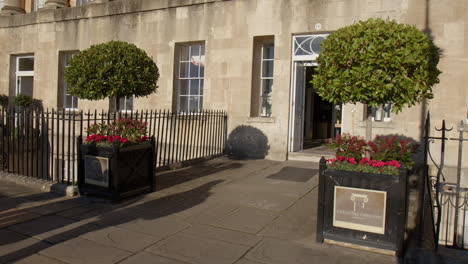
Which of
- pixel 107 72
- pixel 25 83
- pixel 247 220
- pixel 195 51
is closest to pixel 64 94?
pixel 25 83

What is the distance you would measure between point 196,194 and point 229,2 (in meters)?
6.99

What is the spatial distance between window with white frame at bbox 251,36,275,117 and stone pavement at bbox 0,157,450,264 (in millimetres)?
4141

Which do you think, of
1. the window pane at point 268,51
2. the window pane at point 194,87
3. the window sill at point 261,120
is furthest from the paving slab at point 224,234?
the window pane at point 194,87

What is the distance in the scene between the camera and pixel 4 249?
4242mm

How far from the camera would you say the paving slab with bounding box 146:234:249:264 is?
13.4 feet

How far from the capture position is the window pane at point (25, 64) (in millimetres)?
17484

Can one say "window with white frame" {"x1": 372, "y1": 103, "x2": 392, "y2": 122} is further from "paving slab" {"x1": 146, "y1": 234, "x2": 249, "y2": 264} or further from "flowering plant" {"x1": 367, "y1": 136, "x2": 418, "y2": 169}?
"paving slab" {"x1": 146, "y1": 234, "x2": 249, "y2": 264}

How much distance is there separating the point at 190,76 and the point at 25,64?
9796 millimetres

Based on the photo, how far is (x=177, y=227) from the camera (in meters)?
5.08

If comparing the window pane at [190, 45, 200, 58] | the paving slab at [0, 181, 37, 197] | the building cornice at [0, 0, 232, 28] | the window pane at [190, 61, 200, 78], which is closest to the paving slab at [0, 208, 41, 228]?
the paving slab at [0, 181, 37, 197]

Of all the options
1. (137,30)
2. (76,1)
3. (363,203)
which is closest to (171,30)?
(137,30)

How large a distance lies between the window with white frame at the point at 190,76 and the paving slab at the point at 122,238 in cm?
789

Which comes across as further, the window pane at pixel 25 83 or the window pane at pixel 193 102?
the window pane at pixel 25 83

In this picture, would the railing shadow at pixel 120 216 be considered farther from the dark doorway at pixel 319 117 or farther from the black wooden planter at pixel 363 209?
the dark doorway at pixel 319 117
